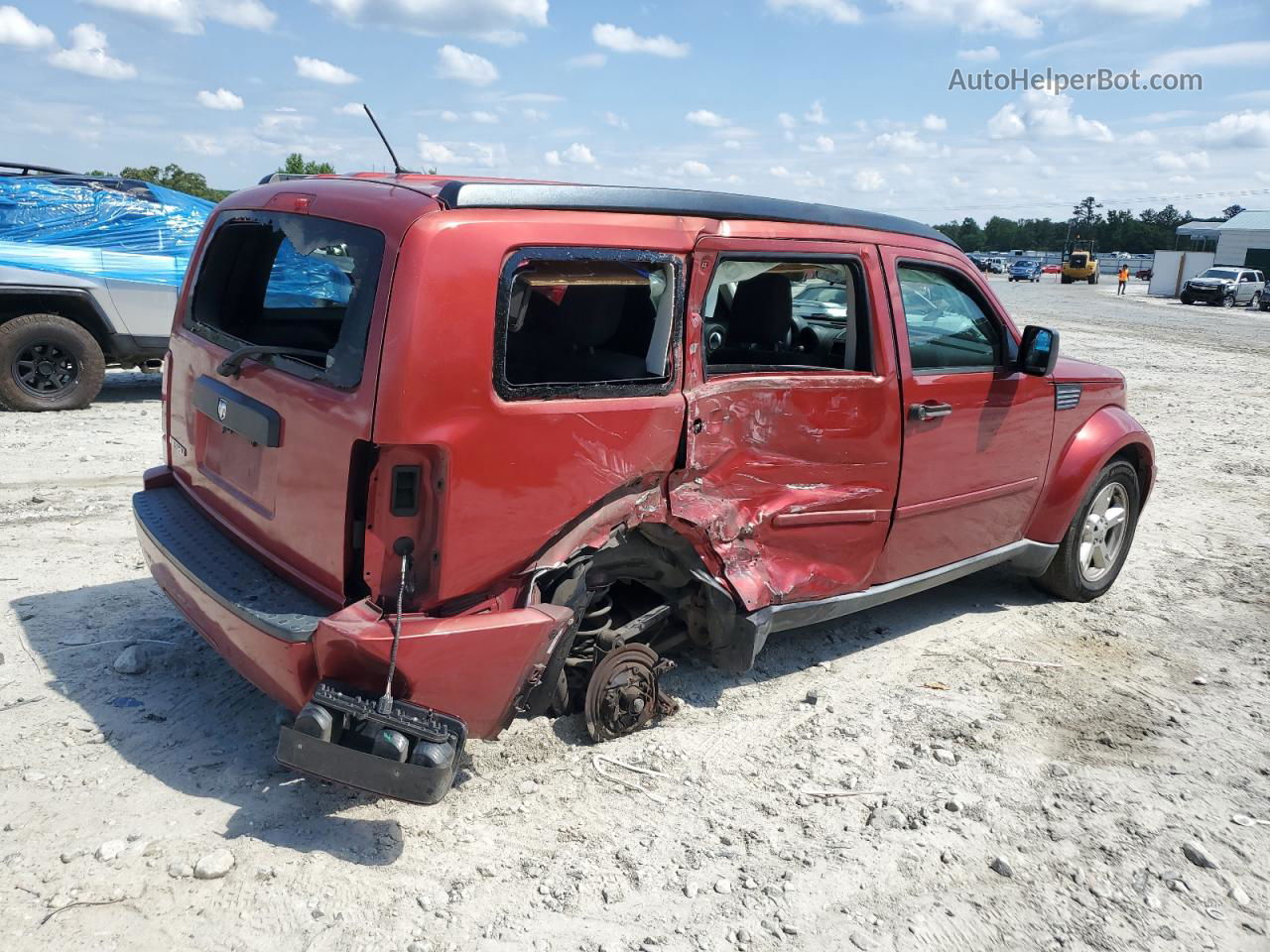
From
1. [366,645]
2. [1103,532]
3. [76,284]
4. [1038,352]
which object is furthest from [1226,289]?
[366,645]

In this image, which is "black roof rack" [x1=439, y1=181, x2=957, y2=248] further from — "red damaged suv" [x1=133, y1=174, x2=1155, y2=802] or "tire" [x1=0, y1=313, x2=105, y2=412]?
"tire" [x1=0, y1=313, x2=105, y2=412]

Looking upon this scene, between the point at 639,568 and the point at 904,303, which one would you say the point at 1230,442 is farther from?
the point at 639,568

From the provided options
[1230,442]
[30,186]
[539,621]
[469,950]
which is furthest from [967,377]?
[30,186]

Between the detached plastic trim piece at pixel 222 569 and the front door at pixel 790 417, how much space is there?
1293mm

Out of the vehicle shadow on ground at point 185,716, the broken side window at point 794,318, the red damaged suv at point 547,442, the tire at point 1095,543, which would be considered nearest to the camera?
the red damaged suv at point 547,442

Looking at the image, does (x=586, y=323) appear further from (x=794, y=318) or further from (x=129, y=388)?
(x=129, y=388)

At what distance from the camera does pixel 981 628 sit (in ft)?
16.5

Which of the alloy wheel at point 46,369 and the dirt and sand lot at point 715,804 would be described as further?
the alloy wheel at point 46,369

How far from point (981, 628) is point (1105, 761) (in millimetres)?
1306

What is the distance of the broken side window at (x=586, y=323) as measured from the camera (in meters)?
3.13

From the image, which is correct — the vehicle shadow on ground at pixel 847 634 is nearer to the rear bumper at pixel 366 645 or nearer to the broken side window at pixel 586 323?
the rear bumper at pixel 366 645

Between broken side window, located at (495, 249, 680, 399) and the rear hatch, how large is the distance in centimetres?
42

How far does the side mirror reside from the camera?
4559 millimetres

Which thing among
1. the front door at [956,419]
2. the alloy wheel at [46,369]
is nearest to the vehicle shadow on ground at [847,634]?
the front door at [956,419]
